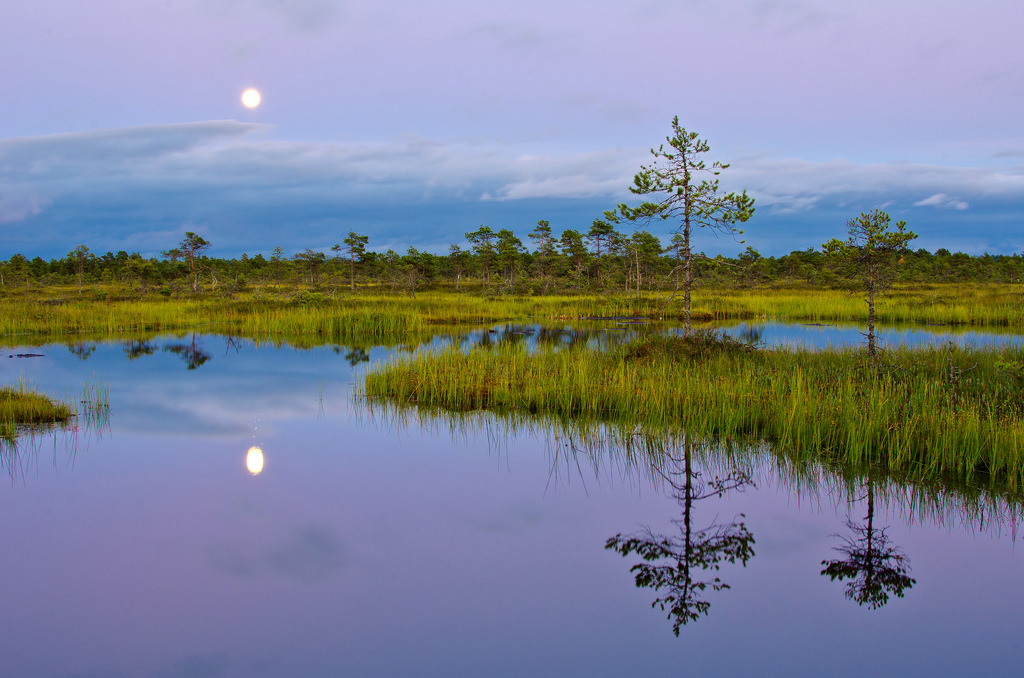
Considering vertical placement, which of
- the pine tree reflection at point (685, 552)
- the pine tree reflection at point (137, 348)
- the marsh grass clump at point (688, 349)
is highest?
the marsh grass clump at point (688, 349)

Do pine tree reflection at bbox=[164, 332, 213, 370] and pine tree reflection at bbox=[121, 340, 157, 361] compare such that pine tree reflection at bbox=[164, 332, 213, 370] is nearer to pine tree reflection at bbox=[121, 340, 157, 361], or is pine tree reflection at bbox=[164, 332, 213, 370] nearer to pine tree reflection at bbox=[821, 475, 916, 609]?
pine tree reflection at bbox=[121, 340, 157, 361]

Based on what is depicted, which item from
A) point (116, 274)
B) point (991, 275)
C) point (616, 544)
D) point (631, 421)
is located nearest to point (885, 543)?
point (616, 544)

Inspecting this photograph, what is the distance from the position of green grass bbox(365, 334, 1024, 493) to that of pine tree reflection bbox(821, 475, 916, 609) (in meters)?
1.68

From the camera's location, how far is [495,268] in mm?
70812

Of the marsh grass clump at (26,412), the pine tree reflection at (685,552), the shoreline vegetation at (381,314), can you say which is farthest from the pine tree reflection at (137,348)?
the pine tree reflection at (685,552)

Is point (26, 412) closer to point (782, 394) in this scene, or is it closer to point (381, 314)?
point (782, 394)

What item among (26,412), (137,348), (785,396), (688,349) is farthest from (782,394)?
(137,348)

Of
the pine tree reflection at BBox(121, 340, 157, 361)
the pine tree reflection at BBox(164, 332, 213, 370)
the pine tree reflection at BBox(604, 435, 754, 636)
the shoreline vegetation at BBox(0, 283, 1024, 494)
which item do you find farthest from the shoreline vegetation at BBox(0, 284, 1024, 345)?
the pine tree reflection at BBox(604, 435, 754, 636)

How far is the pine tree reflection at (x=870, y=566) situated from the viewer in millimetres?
5023

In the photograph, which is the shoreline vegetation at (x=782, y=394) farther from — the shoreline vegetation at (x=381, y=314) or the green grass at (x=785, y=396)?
the shoreline vegetation at (x=381, y=314)

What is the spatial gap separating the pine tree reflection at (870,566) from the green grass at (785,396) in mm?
1681

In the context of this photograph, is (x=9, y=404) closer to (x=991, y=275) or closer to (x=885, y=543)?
(x=885, y=543)

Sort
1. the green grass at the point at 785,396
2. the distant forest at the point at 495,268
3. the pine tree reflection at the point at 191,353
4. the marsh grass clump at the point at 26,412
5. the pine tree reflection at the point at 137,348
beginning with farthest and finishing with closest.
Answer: the distant forest at the point at 495,268
the pine tree reflection at the point at 137,348
the pine tree reflection at the point at 191,353
the marsh grass clump at the point at 26,412
the green grass at the point at 785,396

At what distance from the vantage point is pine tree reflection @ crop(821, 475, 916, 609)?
5023mm
